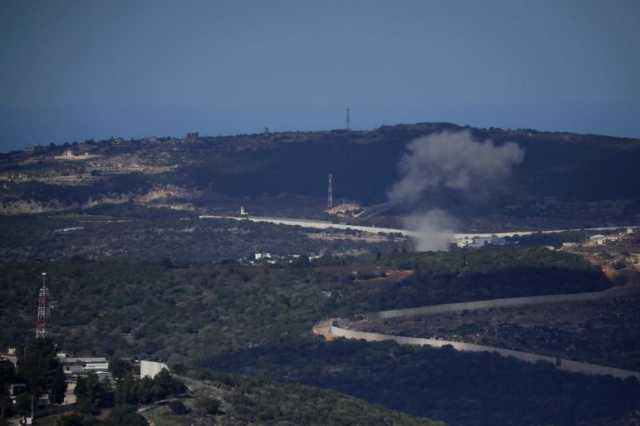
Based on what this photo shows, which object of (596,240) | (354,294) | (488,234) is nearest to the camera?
(354,294)

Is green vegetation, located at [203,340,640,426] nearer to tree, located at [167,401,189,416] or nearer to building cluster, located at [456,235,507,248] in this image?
tree, located at [167,401,189,416]

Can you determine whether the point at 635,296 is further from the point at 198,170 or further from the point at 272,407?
the point at 198,170

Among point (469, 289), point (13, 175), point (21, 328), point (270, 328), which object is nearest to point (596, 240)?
point (469, 289)

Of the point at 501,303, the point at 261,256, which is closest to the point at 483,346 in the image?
the point at 501,303

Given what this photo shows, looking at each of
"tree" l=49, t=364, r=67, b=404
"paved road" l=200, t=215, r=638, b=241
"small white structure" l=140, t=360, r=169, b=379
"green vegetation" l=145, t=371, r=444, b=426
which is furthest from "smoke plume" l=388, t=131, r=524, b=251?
"tree" l=49, t=364, r=67, b=404

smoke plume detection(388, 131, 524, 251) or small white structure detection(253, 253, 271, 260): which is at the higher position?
smoke plume detection(388, 131, 524, 251)

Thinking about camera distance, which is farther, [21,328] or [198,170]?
[198,170]

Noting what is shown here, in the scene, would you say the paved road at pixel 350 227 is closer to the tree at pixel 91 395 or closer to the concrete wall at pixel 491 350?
the concrete wall at pixel 491 350
